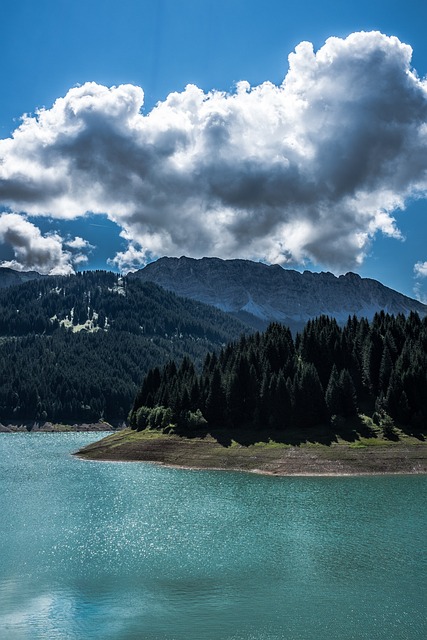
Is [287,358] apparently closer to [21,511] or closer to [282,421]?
[282,421]

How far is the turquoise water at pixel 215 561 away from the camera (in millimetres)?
32781

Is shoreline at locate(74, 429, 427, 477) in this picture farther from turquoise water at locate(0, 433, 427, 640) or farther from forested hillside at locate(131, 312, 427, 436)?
turquoise water at locate(0, 433, 427, 640)

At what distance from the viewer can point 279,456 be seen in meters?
106

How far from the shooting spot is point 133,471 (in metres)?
106

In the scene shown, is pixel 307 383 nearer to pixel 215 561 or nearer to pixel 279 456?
pixel 279 456

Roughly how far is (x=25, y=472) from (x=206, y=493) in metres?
46.4

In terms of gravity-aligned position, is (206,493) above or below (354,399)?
below

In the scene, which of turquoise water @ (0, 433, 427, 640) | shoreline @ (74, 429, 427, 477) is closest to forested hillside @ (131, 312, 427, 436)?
shoreline @ (74, 429, 427, 477)

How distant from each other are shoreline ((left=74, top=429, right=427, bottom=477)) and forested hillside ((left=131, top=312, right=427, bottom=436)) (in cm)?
955

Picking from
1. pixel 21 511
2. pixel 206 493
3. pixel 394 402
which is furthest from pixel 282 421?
pixel 21 511

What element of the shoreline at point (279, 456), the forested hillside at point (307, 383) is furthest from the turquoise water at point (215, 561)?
the forested hillside at point (307, 383)

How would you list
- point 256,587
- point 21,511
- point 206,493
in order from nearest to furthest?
point 256,587
point 21,511
point 206,493

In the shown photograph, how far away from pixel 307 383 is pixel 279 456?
2611cm

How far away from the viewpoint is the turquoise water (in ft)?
108
